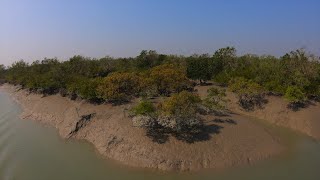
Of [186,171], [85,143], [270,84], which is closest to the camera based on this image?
[186,171]

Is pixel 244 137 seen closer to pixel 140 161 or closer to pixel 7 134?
pixel 140 161

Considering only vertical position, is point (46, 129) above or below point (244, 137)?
below

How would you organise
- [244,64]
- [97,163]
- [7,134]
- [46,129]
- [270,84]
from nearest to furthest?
[97,163]
[7,134]
[46,129]
[270,84]
[244,64]

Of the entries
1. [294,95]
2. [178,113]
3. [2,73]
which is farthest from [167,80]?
[2,73]

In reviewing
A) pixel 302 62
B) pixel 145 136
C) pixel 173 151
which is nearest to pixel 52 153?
pixel 145 136

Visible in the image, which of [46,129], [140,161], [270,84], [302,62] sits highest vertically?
[302,62]

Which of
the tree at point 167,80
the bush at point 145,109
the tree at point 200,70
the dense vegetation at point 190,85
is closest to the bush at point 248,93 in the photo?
the dense vegetation at point 190,85

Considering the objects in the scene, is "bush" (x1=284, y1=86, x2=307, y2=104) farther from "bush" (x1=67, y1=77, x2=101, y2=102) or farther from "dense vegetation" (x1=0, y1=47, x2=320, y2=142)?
"bush" (x1=67, y1=77, x2=101, y2=102)

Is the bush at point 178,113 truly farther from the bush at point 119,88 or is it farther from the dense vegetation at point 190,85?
the bush at point 119,88
